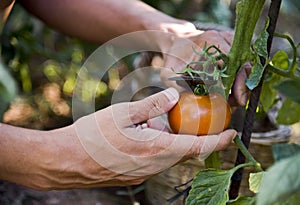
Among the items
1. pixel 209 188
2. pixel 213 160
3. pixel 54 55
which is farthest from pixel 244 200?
pixel 54 55

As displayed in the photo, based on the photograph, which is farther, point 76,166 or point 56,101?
point 56,101

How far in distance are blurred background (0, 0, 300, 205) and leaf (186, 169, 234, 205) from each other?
72 centimetres

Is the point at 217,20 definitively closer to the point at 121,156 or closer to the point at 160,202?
the point at 160,202

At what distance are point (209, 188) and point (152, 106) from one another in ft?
0.52

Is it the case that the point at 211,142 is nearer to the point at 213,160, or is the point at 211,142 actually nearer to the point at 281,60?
the point at 213,160

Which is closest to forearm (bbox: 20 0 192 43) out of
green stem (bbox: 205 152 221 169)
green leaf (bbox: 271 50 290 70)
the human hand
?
the human hand

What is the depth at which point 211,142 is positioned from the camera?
0.81m

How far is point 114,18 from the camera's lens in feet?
4.57

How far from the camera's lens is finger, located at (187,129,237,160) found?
2.66 ft

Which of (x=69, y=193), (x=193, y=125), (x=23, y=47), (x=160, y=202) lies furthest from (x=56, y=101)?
(x=193, y=125)

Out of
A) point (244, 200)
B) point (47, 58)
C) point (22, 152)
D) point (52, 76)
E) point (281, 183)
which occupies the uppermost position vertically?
point (281, 183)

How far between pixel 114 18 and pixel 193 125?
0.65 meters

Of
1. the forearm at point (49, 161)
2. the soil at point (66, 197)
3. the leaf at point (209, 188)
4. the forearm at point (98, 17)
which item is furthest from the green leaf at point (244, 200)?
the soil at point (66, 197)

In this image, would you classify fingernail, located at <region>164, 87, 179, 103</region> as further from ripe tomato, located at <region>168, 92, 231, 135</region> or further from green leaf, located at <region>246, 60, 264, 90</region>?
green leaf, located at <region>246, 60, 264, 90</region>
